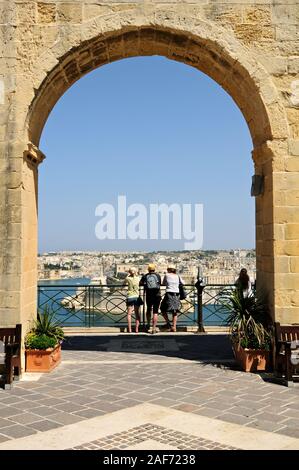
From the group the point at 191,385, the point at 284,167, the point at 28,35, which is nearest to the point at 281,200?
the point at 284,167

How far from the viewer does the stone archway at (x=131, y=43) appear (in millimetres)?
6223

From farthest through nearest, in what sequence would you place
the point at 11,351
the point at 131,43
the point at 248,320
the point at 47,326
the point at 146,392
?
the point at 131,43, the point at 47,326, the point at 248,320, the point at 11,351, the point at 146,392

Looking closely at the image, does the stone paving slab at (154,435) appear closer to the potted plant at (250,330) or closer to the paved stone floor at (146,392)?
the paved stone floor at (146,392)

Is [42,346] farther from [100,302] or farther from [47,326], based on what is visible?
[100,302]

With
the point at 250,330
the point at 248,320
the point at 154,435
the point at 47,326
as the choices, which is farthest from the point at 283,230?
the point at 47,326

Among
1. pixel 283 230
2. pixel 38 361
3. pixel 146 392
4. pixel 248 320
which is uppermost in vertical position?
pixel 283 230

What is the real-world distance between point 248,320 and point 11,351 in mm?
3193

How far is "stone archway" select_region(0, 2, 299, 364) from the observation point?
622 centimetres

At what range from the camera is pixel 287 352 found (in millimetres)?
5676

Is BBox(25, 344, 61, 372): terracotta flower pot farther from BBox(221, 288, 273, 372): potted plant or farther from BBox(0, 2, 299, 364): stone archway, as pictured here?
BBox(221, 288, 273, 372): potted plant

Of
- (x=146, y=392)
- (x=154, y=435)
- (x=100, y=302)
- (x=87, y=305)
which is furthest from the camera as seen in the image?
(x=100, y=302)
